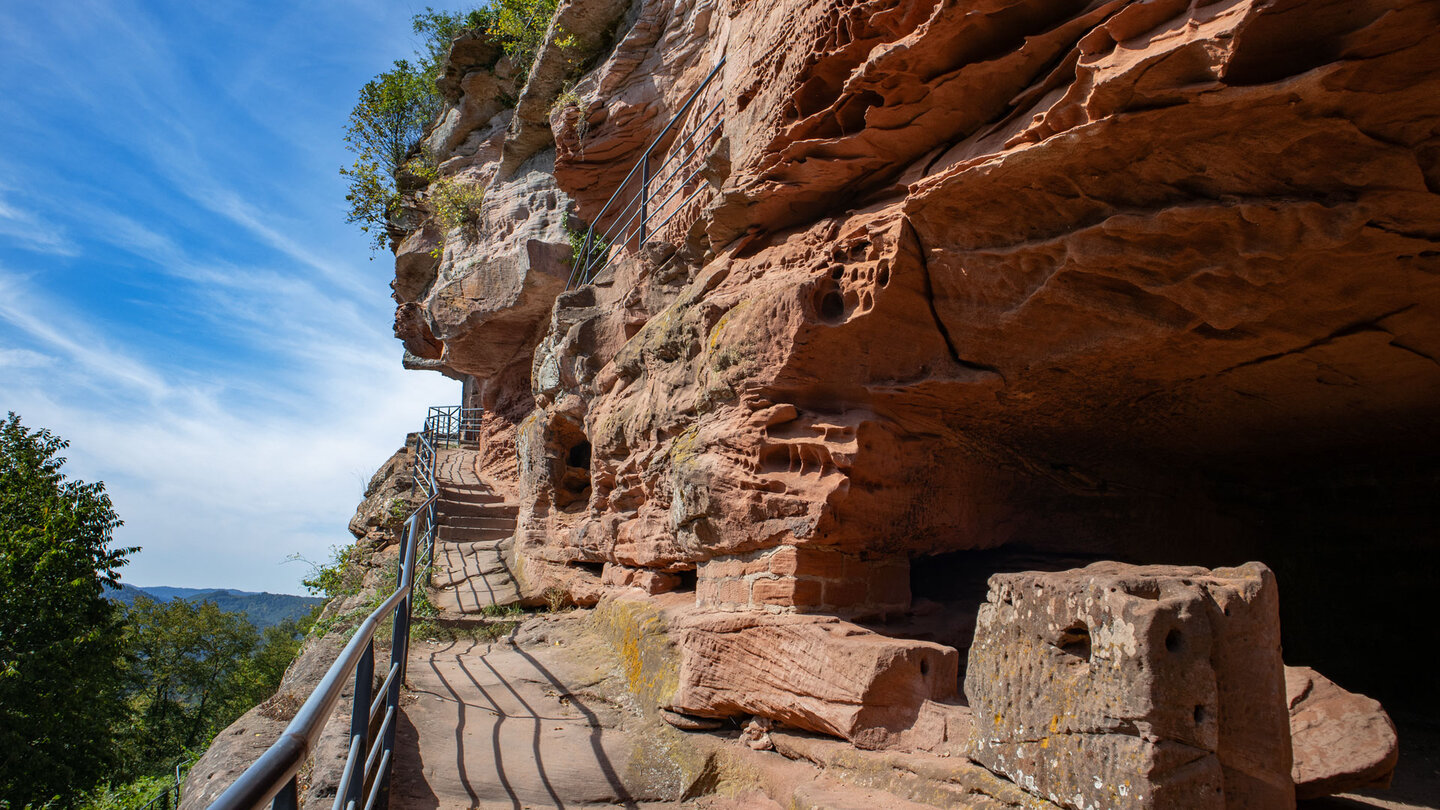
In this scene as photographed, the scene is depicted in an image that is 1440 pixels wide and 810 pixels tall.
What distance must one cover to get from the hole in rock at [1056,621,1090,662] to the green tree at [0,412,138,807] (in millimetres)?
16411

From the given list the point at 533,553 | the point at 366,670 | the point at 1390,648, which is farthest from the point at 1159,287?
the point at 533,553

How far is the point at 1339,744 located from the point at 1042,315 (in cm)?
220

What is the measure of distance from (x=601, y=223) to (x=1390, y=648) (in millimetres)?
9732

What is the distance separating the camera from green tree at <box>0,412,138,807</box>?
42.9ft

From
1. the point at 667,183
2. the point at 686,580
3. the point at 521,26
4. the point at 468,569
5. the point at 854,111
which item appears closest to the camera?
the point at 854,111

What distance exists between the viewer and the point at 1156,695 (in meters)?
2.44

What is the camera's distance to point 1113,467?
577cm

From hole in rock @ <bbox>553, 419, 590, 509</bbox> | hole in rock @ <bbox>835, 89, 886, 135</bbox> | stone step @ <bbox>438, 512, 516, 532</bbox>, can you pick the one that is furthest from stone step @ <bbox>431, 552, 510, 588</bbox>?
hole in rock @ <bbox>835, 89, 886, 135</bbox>

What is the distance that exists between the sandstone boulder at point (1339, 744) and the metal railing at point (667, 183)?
479cm

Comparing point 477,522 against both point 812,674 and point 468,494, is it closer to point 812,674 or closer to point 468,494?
point 468,494

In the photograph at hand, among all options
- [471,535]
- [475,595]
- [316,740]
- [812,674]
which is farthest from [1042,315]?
[471,535]

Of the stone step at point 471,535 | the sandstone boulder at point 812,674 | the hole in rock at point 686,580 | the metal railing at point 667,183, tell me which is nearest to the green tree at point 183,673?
the stone step at point 471,535

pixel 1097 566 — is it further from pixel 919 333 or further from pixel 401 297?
pixel 401 297

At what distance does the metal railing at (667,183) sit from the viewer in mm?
7301
